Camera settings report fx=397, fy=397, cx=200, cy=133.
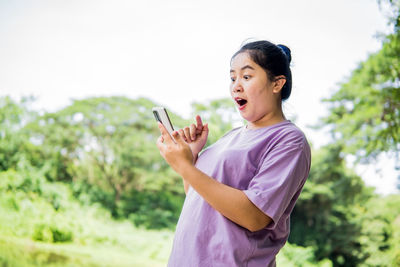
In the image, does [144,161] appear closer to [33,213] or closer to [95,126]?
[95,126]

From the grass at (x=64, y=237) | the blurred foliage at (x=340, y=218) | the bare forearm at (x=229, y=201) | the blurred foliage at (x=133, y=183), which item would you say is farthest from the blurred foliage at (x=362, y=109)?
the bare forearm at (x=229, y=201)

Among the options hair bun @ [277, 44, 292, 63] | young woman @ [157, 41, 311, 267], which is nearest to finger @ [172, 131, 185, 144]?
young woman @ [157, 41, 311, 267]

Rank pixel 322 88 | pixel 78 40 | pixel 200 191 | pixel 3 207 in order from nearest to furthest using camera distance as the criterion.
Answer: pixel 200 191 < pixel 3 207 < pixel 322 88 < pixel 78 40

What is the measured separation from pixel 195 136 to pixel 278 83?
24cm

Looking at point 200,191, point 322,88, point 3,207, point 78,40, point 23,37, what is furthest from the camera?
point 78,40

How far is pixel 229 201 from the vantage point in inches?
27.1

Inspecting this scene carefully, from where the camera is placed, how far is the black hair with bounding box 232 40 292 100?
84cm

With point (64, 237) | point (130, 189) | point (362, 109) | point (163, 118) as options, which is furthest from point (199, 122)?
point (130, 189)

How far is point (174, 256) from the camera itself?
0.78m

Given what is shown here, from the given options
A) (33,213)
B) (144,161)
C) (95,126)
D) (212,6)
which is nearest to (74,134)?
(95,126)

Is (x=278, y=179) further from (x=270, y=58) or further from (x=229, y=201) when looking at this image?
(x=270, y=58)

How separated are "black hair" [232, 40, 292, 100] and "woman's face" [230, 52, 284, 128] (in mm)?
11

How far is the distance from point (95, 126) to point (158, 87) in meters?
2.10

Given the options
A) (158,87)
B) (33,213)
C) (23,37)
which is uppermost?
(23,37)
